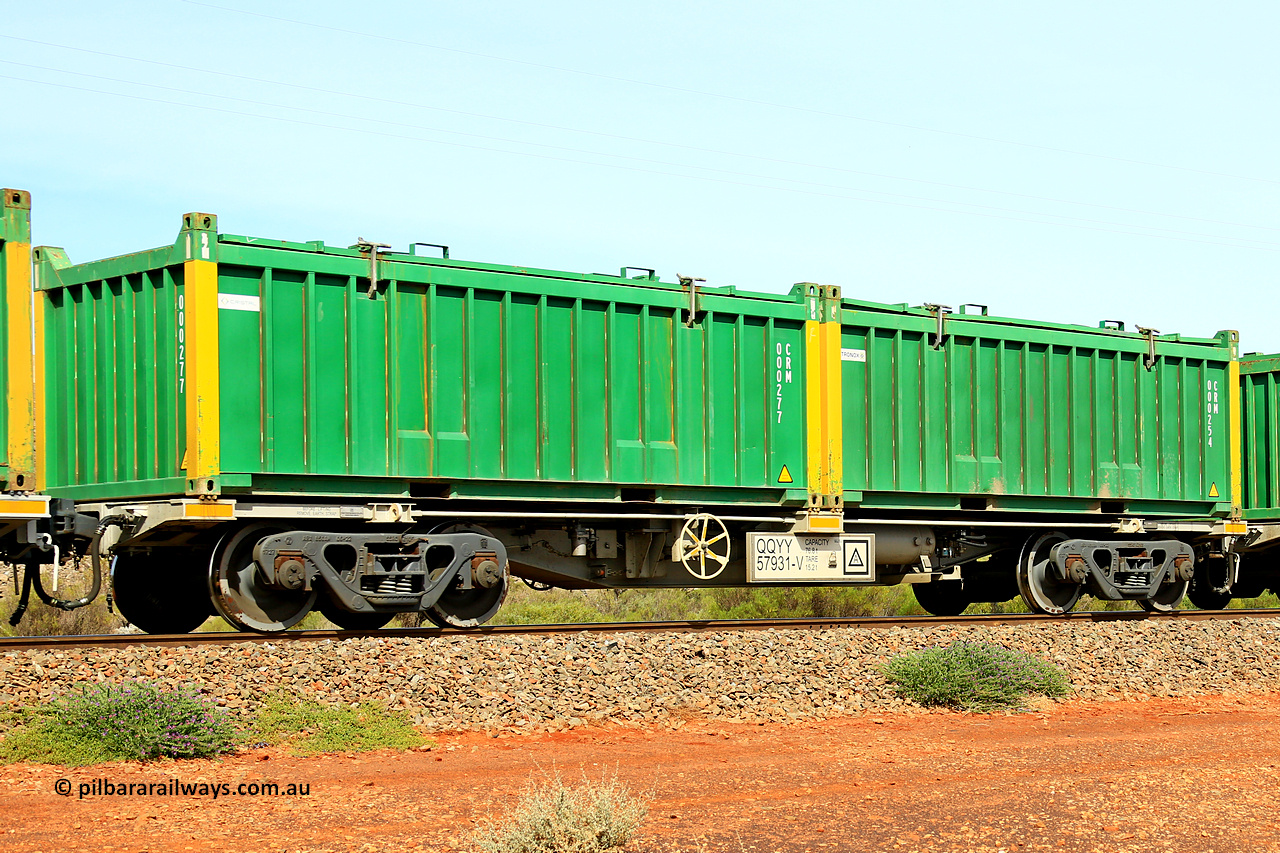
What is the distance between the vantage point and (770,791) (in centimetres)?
796

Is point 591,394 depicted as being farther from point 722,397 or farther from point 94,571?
point 94,571

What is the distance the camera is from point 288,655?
10352 mm

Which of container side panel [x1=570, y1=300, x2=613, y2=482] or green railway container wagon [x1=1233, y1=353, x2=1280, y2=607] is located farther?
green railway container wagon [x1=1233, y1=353, x2=1280, y2=607]

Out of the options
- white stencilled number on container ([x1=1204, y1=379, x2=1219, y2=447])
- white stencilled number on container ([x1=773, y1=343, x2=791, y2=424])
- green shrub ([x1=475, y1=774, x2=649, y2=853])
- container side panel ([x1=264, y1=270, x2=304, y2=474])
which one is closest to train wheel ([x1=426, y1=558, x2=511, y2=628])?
container side panel ([x1=264, y1=270, x2=304, y2=474])

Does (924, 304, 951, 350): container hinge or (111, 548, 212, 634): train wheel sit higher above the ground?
(924, 304, 951, 350): container hinge

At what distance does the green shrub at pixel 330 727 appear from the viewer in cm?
899

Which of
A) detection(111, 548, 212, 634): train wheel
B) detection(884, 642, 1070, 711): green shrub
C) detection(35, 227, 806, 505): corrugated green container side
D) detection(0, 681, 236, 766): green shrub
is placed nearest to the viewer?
detection(0, 681, 236, 766): green shrub

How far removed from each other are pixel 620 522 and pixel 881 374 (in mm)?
3593

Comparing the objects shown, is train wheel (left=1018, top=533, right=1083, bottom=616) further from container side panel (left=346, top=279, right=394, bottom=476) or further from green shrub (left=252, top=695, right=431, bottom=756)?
green shrub (left=252, top=695, right=431, bottom=756)

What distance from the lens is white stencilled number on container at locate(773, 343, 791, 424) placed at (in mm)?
14852

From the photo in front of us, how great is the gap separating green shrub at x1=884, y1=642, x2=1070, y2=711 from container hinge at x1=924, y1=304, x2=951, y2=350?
485cm

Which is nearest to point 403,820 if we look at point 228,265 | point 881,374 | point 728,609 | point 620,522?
point 228,265

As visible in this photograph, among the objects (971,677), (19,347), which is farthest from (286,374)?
(971,677)

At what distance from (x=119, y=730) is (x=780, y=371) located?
27.3ft
